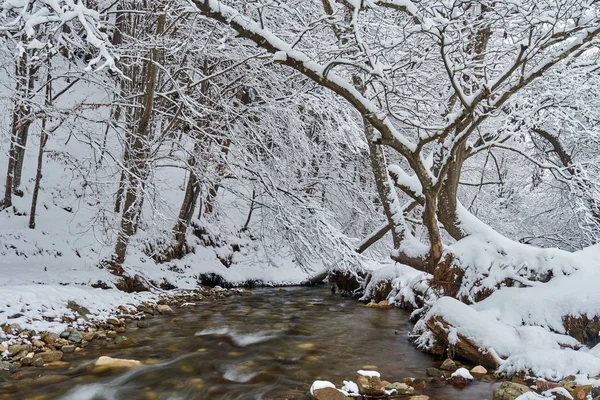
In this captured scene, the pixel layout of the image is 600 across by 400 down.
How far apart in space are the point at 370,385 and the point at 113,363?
2.90 meters

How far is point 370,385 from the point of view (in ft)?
13.6

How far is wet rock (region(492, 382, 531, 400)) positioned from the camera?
370 cm

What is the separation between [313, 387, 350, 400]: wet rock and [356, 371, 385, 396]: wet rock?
11.7 inches

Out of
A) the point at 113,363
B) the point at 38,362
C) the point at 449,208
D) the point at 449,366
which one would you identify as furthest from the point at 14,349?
the point at 449,208

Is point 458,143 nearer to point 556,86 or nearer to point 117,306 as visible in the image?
point 556,86

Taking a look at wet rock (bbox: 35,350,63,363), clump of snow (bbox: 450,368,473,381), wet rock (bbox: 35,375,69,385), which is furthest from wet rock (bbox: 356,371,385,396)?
wet rock (bbox: 35,350,63,363)

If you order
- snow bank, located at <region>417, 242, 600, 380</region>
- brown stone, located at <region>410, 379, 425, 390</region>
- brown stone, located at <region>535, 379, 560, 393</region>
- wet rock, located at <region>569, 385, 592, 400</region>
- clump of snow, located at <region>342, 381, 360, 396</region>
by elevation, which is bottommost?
clump of snow, located at <region>342, 381, 360, 396</region>

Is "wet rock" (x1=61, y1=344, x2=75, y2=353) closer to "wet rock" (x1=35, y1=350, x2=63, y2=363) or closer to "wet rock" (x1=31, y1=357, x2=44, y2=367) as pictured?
"wet rock" (x1=35, y1=350, x2=63, y2=363)

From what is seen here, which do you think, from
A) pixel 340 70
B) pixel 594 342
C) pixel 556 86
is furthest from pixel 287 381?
pixel 556 86

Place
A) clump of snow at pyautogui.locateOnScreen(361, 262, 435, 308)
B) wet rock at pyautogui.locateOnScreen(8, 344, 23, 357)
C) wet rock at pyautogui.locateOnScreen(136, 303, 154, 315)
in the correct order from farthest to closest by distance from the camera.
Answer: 1. clump of snow at pyautogui.locateOnScreen(361, 262, 435, 308)
2. wet rock at pyautogui.locateOnScreen(136, 303, 154, 315)
3. wet rock at pyautogui.locateOnScreen(8, 344, 23, 357)

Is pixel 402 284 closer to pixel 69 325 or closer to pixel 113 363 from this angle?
pixel 113 363

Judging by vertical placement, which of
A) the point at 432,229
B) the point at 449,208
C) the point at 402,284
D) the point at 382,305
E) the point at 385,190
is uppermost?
the point at 385,190

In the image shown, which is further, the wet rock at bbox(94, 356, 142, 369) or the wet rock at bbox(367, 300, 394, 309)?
the wet rock at bbox(367, 300, 394, 309)

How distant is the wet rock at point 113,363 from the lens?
16.0 feet
